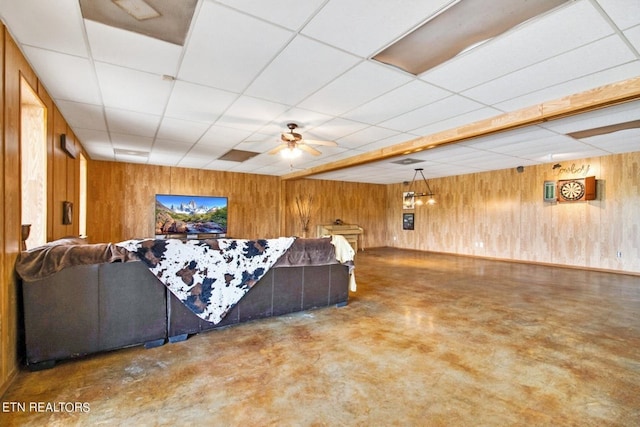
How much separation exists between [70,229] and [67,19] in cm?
336

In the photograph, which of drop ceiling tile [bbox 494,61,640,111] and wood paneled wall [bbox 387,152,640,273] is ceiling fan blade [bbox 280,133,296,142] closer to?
drop ceiling tile [bbox 494,61,640,111]

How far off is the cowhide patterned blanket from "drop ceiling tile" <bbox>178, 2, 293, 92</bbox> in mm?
1697

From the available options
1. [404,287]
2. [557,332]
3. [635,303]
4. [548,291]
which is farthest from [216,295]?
[635,303]

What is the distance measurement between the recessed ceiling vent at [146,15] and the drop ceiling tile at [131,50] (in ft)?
0.29

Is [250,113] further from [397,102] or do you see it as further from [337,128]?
[397,102]

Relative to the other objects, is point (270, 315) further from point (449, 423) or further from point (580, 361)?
point (580, 361)

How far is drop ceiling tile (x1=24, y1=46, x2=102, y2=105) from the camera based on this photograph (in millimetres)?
2543

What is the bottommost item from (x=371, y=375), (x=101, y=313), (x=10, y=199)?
(x=371, y=375)

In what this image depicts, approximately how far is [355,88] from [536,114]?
7.66 feet

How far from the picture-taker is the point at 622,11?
6.47ft

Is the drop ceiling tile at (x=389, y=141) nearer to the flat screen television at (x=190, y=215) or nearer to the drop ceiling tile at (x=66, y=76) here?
the drop ceiling tile at (x=66, y=76)

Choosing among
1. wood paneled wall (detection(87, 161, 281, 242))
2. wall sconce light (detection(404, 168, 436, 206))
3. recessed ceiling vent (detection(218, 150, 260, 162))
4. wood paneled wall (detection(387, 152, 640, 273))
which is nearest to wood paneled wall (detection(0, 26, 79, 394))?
recessed ceiling vent (detection(218, 150, 260, 162))

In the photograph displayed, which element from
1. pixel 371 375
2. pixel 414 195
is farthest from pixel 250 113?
pixel 414 195

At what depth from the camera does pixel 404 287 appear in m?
5.11
